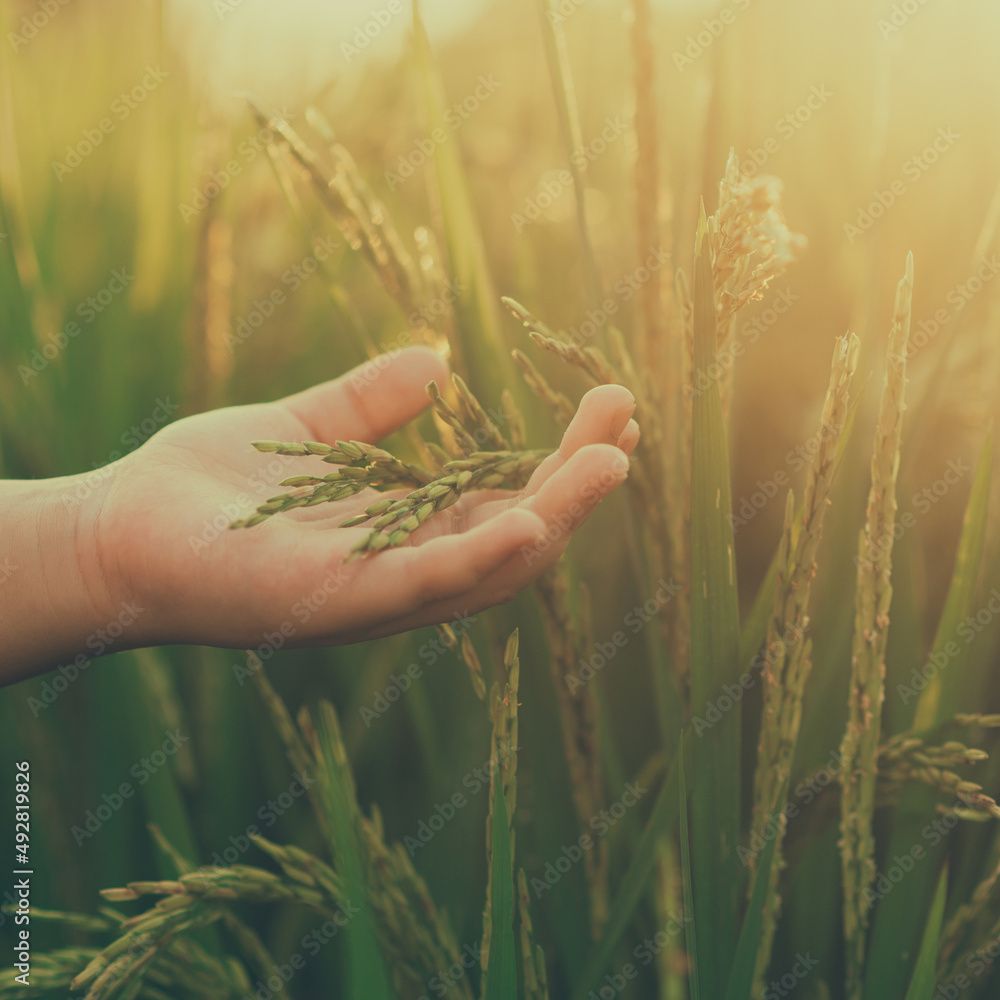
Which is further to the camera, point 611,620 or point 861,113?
point 611,620

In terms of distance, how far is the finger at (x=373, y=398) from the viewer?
0.88 meters

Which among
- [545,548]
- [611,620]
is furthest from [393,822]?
[545,548]

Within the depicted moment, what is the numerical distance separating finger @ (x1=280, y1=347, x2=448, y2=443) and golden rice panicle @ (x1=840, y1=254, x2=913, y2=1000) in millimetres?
462

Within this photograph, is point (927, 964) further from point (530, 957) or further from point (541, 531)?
point (541, 531)

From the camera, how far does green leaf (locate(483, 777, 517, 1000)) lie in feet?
1.87

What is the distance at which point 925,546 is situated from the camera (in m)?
1.28

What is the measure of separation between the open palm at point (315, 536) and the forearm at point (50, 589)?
2cm

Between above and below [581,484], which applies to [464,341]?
above

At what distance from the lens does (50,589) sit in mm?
787

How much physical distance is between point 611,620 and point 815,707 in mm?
419

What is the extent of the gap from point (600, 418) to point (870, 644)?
28cm

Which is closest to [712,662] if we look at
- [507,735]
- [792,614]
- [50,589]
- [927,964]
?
[792,614]

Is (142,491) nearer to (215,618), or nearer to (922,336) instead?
(215,618)

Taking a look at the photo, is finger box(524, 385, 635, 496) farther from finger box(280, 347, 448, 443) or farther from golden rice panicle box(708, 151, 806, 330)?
finger box(280, 347, 448, 443)
